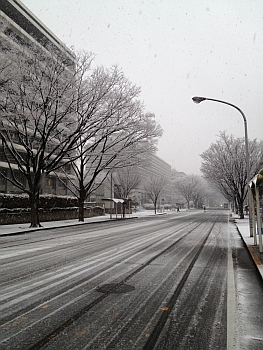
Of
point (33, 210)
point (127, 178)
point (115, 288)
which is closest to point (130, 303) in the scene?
point (115, 288)

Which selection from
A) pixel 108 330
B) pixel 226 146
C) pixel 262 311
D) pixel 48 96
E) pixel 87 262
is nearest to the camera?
pixel 108 330

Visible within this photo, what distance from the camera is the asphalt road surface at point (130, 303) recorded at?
3.44 m

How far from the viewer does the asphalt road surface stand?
135 inches

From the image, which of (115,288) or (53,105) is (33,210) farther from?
(115,288)

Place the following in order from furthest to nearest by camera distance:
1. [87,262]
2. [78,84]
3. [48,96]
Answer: [78,84], [48,96], [87,262]

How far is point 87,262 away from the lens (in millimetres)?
7809

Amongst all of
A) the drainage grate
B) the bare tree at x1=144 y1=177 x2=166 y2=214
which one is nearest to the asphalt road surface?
the drainage grate

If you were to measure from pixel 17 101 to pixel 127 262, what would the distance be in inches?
604

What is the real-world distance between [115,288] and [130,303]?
86cm

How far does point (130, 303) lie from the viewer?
464 centimetres

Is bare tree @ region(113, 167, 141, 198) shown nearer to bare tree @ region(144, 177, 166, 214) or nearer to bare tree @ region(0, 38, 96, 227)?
bare tree @ region(144, 177, 166, 214)

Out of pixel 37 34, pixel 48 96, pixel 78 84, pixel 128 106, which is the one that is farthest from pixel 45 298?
pixel 37 34

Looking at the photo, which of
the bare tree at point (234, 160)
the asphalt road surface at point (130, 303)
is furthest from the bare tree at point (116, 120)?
the asphalt road surface at point (130, 303)

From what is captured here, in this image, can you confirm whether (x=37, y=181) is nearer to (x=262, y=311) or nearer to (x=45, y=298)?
(x=45, y=298)
